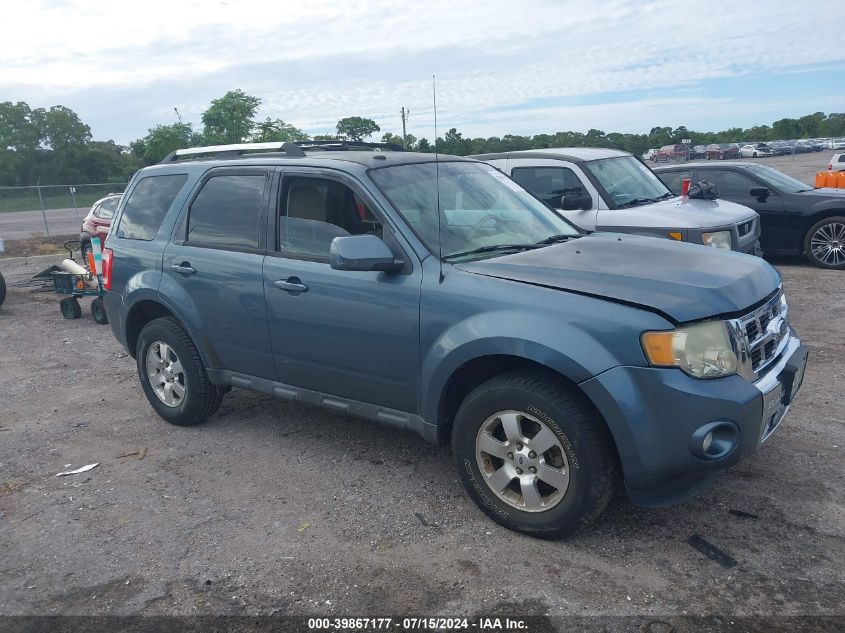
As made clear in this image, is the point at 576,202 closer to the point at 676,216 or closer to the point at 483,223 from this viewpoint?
the point at 676,216

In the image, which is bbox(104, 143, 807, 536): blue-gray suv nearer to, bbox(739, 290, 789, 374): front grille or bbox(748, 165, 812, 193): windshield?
bbox(739, 290, 789, 374): front grille

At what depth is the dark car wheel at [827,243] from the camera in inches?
412

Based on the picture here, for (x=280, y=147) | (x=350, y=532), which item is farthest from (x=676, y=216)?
(x=350, y=532)

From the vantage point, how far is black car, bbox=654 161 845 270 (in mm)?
10516

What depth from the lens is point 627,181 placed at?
887cm

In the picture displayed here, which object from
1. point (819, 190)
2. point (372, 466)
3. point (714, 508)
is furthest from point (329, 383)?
point (819, 190)

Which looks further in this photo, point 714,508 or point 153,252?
point 153,252

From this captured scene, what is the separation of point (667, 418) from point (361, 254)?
1.70 metres

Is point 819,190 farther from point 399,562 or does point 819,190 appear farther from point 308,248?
point 399,562

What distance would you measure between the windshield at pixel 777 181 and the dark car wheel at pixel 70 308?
32.8ft

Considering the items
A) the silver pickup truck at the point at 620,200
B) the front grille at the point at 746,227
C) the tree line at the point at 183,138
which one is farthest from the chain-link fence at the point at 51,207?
the front grille at the point at 746,227

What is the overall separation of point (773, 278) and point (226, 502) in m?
3.34

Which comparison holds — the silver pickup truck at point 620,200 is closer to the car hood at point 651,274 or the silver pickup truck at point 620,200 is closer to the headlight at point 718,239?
the headlight at point 718,239

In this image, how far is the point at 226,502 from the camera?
4.34 metres
